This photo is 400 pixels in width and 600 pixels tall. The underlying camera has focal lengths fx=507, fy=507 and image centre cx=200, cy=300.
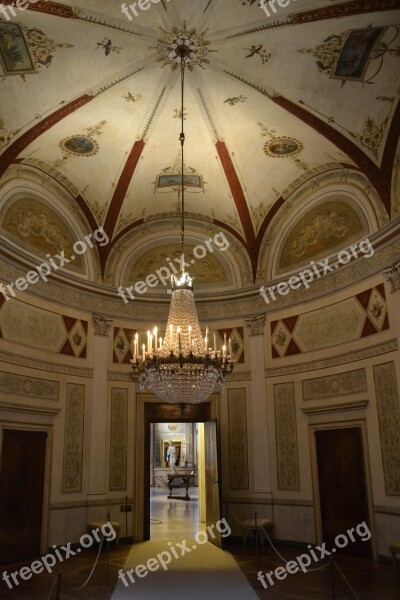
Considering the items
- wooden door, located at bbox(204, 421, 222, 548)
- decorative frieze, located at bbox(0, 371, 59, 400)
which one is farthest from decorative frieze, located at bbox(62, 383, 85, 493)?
wooden door, located at bbox(204, 421, 222, 548)

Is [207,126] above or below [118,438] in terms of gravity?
above

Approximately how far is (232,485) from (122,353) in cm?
373

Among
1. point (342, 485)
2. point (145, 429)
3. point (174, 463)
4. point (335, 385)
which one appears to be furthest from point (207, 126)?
point (174, 463)

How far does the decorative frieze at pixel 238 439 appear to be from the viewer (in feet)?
35.5

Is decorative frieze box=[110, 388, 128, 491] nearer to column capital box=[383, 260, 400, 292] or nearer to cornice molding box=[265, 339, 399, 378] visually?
cornice molding box=[265, 339, 399, 378]

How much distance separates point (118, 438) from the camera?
35.4ft

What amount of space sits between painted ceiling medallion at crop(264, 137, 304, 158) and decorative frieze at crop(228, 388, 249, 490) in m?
5.06

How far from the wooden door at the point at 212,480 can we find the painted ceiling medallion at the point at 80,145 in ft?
19.7

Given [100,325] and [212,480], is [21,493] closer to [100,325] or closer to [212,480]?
[100,325]

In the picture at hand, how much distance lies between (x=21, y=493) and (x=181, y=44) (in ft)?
26.0

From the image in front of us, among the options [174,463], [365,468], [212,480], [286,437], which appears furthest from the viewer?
[174,463]

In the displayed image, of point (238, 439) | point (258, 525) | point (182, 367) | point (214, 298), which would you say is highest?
point (214, 298)

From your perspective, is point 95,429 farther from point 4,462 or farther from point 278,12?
point 278,12

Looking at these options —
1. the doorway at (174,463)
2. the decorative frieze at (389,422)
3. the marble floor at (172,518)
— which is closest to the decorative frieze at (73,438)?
the marble floor at (172,518)
